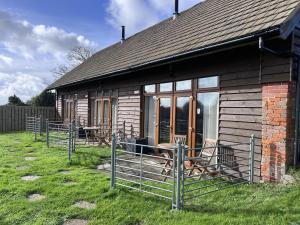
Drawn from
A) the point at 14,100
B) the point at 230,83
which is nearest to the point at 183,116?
the point at 230,83

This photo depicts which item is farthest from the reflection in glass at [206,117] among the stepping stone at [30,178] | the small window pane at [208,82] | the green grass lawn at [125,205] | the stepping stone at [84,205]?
the stepping stone at [30,178]

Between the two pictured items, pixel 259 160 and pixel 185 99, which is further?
pixel 185 99

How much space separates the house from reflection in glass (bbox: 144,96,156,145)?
0.03m

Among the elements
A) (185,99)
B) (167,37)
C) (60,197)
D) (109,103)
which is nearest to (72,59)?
(109,103)

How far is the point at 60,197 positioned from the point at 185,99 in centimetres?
424

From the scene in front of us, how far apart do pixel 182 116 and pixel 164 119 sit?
3.28ft

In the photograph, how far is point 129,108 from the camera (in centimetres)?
1135

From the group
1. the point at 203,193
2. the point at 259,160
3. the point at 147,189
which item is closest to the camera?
the point at 203,193

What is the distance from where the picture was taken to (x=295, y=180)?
5.30 metres

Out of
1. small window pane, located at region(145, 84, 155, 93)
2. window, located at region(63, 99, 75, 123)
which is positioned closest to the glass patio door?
small window pane, located at region(145, 84, 155, 93)

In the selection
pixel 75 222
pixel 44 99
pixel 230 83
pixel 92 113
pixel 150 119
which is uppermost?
pixel 44 99

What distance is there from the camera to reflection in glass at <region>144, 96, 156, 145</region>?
1006 cm

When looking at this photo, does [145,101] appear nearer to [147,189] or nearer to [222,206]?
[147,189]

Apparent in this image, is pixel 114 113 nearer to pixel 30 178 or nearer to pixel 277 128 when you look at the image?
pixel 30 178
